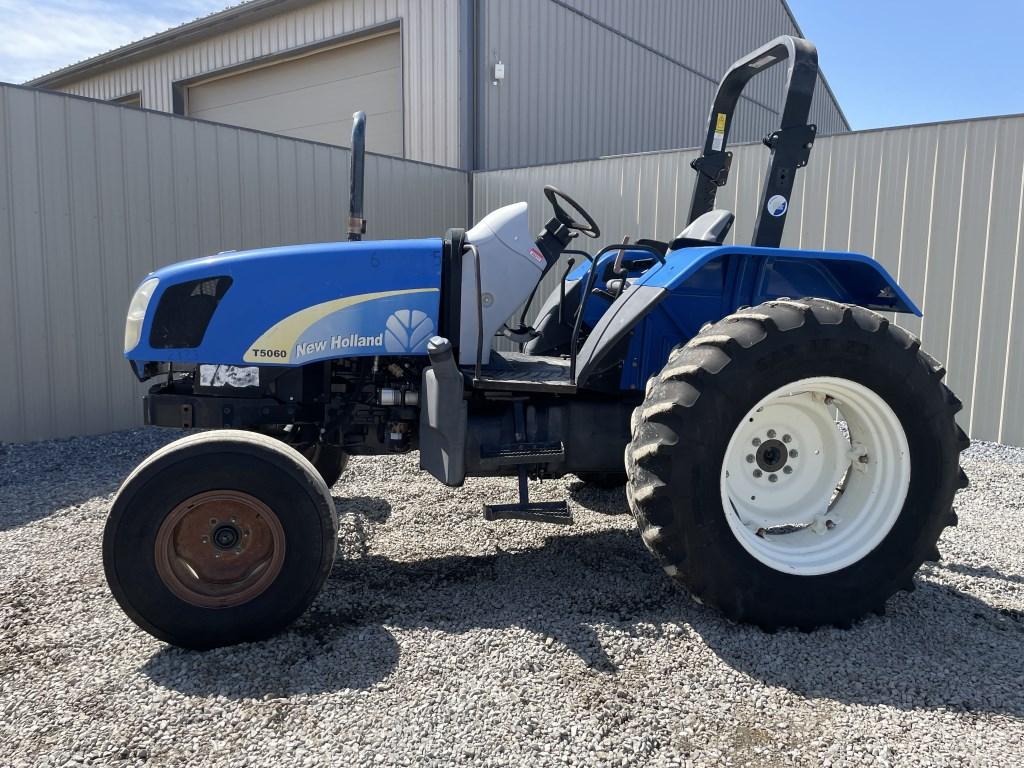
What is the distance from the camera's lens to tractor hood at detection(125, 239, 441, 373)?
9.91 ft

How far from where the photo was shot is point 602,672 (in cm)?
241

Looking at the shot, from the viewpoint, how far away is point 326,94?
36.0 feet

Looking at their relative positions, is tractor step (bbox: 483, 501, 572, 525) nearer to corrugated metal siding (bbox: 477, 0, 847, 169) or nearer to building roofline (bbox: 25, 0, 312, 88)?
corrugated metal siding (bbox: 477, 0, 847, 169)

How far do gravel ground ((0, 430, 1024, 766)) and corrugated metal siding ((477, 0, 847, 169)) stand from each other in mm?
7870

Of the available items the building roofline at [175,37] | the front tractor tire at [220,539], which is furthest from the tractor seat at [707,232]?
the building roofline at [175,37]

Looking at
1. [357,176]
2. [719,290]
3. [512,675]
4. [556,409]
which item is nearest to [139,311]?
[357,176]

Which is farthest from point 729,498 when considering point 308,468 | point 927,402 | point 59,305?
point 59,305

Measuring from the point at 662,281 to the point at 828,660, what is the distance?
1.50 metres

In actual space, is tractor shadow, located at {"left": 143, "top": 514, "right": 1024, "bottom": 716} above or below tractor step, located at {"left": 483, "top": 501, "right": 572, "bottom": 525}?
below

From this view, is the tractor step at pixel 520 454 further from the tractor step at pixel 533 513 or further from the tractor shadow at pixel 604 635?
the tractor shadow at pixel 604 635

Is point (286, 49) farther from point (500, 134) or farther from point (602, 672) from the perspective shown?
point (602, 672)

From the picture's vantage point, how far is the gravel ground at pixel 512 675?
2033 mm

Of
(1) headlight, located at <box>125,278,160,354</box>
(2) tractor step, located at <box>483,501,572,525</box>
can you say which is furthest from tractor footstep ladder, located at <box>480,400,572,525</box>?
(1) headlight, located at <box>125,278,160,354</box>

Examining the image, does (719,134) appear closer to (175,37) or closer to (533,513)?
(533,513)
